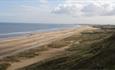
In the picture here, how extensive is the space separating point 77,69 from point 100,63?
5.36 ft

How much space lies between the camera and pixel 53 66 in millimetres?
17703

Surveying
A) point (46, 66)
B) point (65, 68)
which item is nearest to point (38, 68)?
point (46, 66)

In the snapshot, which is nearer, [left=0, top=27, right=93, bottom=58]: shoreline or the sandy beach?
the sandy beach

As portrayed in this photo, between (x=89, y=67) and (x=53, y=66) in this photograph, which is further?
(x=53, y=66)

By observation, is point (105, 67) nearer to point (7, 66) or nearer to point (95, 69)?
point (95, 69)

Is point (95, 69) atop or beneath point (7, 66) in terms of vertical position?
atop

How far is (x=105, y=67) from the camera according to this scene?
49.9 feet

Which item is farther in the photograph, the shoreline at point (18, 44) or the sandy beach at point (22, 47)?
the shoreline at point (18, 44)

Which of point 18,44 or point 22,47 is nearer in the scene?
point 22,47

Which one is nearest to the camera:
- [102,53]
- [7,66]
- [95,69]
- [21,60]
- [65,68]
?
[95,69]

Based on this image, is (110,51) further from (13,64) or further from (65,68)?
(13,64)

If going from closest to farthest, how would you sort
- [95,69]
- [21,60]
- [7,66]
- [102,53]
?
1. [95,69]
2. [102,53]
3. [7,66]
4. [21,60]

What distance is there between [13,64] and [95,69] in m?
11.9

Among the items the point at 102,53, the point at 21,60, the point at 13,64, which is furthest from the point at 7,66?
the point at 102,53
